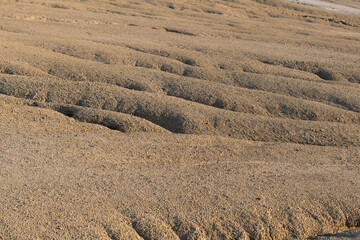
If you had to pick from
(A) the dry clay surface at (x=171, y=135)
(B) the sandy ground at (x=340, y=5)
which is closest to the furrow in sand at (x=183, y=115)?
(A) the dry clay surface at (x=171, y=135)

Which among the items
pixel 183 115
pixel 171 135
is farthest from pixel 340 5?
pixel 171 135

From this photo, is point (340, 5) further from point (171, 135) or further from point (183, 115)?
point (171, 135)

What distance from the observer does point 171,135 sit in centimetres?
480

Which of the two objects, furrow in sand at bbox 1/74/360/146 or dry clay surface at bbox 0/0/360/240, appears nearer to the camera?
dry clay surface at bbox 0/0/360/240

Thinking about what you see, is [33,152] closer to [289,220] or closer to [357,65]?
[289,220]

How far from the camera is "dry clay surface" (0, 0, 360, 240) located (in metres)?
3.25

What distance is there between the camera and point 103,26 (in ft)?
31.8

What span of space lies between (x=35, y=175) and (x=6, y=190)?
1.03ft

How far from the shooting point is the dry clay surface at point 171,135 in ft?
10.7

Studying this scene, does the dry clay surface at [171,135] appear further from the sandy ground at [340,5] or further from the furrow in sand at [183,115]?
the sandy ground at [340,5]

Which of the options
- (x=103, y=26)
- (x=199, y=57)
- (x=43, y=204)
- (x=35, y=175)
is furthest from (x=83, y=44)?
→ (x=43, y=204)

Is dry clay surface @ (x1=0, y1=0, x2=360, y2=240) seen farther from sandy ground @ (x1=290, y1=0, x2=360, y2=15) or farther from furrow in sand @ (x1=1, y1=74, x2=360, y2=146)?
sandy ground @ (x1=290, y1=0, x2=360, y2=15)

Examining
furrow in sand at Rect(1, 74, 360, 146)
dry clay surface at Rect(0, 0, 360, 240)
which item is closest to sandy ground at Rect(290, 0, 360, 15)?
dry clay surface at Rect(0, 0, 360, 240)

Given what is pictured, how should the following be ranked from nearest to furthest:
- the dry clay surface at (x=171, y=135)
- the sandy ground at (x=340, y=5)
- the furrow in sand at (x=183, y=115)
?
1. the dry clay surface at (x=171, y=135)
2. the furrow in sand at (x=183, y=115)
3. the sandy ground at (x=340, y=5)
